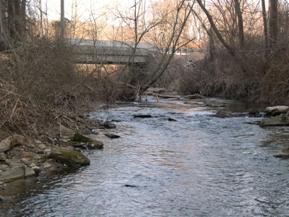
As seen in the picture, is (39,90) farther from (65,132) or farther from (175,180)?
(175,180)

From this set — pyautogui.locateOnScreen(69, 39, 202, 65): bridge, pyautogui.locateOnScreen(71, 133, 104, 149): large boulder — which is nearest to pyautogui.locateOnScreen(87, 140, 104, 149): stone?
pyautogui.locateOnScreen(71, 133, 104, 149): large boulder

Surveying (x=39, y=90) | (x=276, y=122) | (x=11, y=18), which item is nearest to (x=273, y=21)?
(x=276, y=122)

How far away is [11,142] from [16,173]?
140 centimetres

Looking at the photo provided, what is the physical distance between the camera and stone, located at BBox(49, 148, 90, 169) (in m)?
10.3

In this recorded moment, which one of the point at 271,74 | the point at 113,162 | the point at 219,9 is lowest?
the point at 113,162

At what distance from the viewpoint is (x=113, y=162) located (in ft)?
35.6

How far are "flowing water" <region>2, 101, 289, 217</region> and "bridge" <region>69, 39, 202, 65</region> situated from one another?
26.1ft

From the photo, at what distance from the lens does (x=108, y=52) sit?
26.0 meters

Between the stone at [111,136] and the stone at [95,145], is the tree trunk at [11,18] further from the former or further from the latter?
the stone at [95,145]

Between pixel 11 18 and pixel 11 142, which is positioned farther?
pixel 11 18

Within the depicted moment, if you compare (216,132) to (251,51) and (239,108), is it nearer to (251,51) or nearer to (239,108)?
(239,108)

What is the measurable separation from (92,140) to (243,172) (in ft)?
14.0

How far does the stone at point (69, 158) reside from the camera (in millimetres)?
10258

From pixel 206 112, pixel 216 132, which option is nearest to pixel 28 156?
pixel 216 132
